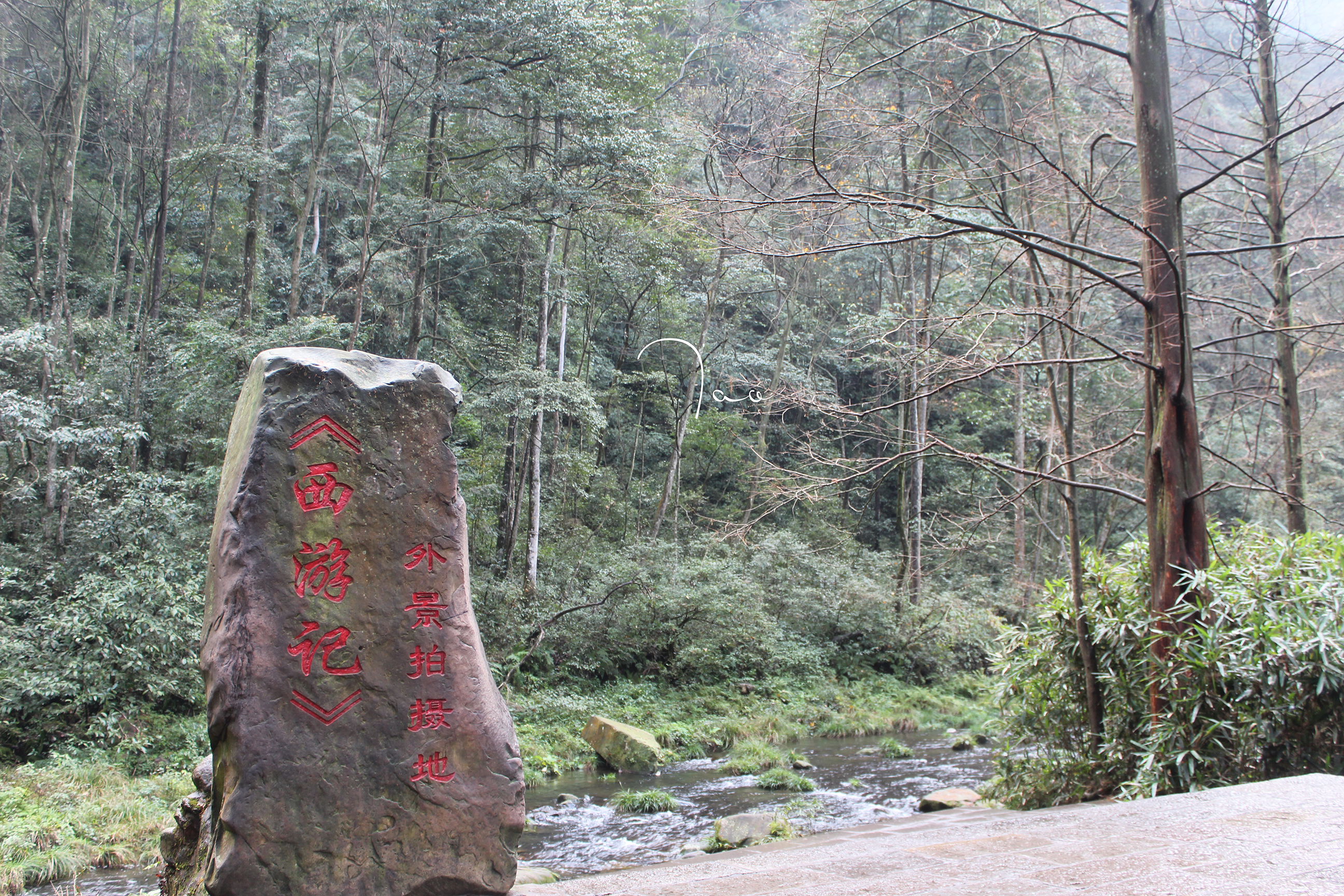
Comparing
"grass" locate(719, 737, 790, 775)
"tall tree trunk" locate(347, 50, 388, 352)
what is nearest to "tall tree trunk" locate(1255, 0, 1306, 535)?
"grass" locate(719, 737, 790, 775)

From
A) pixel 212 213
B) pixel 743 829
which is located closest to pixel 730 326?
pixel 212 213

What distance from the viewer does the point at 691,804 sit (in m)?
8.09

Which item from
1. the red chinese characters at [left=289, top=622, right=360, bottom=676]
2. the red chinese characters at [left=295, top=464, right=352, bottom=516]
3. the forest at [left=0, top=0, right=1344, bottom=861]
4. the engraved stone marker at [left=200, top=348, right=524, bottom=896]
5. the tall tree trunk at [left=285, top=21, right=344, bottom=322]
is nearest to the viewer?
the engraved stone marker at [left=200, top=348, right=524, bottom=896]

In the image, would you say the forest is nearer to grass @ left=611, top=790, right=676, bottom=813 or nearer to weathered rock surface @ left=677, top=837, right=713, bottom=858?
grass @ left=611, top=790, right=676, bottom=813

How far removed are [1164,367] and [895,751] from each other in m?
7.04

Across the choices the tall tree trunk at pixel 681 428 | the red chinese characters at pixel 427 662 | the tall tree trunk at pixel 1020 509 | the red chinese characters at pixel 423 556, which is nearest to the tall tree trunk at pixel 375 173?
the tall tree trunk at pixel 681 428

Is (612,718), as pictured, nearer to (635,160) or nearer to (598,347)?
(635,160)

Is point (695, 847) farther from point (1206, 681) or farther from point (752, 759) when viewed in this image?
point (1206, 681)

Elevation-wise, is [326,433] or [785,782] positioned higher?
[326,433]

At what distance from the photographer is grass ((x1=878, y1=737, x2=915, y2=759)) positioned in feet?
34.6

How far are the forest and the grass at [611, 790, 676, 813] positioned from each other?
1555 mm

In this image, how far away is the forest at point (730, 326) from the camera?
17.0 ft

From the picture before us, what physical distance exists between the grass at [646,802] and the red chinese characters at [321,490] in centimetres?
570

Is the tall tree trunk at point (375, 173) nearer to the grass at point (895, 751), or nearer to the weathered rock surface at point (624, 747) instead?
the weathered rock surface at point (624, 747)
